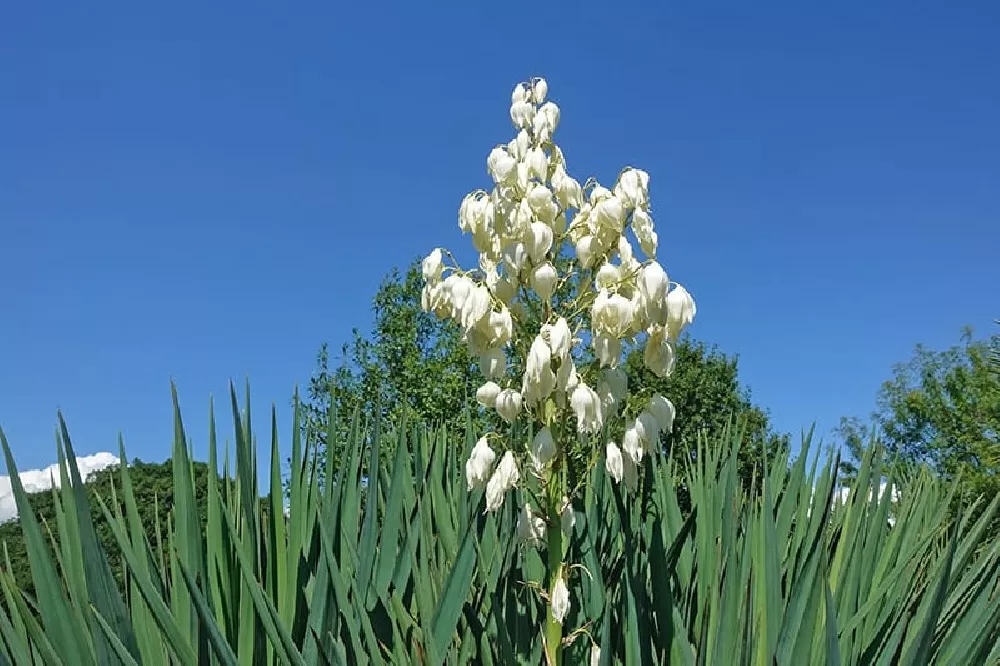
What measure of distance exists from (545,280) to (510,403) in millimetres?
260

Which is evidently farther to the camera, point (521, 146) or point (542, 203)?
point (521, 146)

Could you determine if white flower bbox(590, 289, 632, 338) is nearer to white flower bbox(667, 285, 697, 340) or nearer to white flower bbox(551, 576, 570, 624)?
white flower bbox(667, 285, 697, 340)

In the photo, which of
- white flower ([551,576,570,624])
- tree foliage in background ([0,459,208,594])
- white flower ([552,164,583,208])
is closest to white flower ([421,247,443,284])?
white flower ([552,164,583,208])

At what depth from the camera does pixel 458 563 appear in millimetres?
1423

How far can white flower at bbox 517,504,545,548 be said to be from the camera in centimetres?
165

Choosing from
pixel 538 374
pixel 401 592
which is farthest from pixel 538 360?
pixel 401 592

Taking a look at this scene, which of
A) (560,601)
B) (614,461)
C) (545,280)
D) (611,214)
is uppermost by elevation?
(611,214)

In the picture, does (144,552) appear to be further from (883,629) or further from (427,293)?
(883,629)

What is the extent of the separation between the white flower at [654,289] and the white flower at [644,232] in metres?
0.06

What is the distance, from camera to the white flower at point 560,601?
5.01 ft

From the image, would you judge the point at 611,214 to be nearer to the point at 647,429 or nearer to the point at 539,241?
the point at 539,241

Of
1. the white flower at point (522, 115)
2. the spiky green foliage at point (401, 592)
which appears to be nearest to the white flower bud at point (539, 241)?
the white flower at point (522, 115)

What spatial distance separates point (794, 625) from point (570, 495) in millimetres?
474

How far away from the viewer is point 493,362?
170cm
